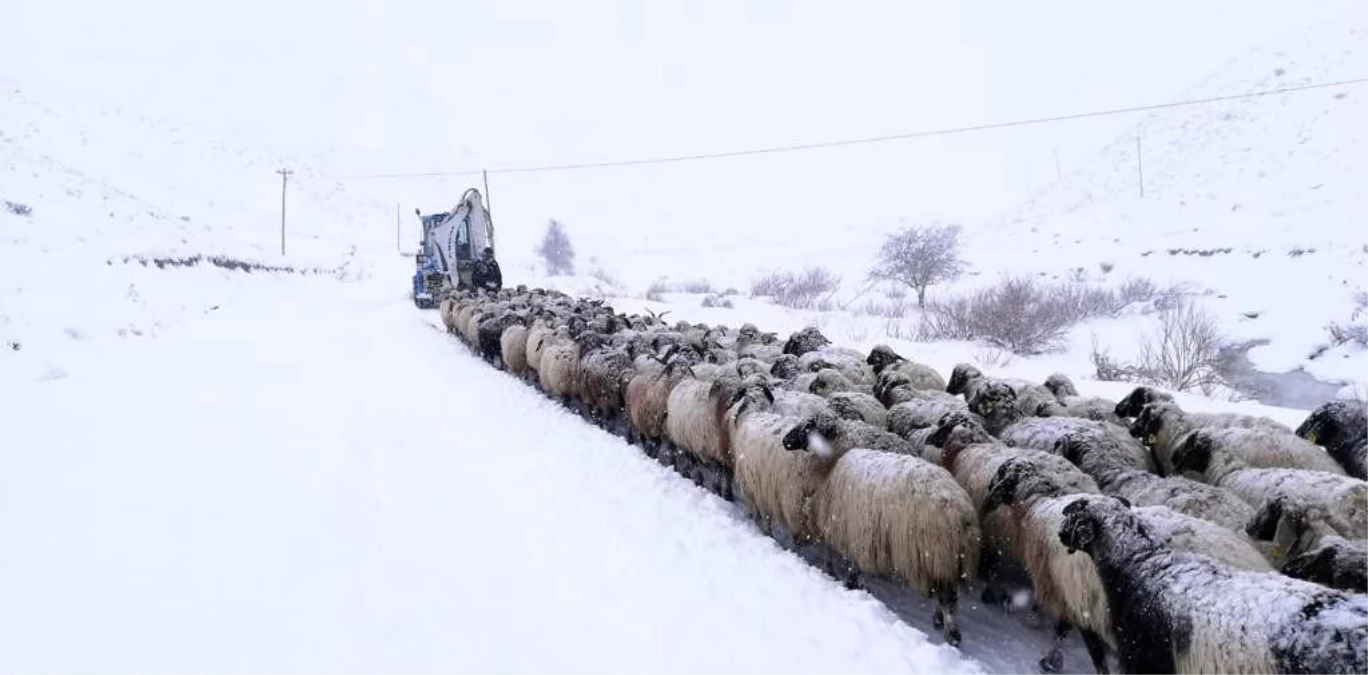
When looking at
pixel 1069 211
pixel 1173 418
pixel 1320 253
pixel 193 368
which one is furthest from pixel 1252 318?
pixel 1069 211

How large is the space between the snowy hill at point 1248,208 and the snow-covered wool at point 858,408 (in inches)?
622

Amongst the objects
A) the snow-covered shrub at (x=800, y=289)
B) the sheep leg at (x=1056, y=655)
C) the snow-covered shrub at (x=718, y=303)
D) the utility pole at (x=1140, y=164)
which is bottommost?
the sheep leg at (x=1056, y=655)

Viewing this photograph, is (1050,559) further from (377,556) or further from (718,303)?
(718,303)

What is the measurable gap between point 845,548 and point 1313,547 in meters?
2.52

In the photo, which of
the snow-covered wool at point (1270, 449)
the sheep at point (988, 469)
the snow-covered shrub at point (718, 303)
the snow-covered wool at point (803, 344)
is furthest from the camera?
the snow-covered shrub at point (718, 303)

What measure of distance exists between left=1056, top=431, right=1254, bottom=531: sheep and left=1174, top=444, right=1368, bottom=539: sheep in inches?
8.2

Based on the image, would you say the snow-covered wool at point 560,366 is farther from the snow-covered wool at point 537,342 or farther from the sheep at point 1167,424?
the sheep at point 1167,424

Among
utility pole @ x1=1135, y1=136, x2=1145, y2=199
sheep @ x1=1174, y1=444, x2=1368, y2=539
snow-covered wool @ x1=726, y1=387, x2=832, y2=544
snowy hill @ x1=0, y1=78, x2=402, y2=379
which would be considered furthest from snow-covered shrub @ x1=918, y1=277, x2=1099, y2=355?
utility pole @ x1=1135, y1=136, x2=1145, y2=199

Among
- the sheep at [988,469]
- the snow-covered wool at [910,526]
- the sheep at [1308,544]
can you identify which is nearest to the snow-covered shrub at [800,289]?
the sheep at [988,469]

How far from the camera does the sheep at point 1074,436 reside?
5.69m

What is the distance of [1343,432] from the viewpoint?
5.82m

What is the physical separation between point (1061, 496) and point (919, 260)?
28472 mm

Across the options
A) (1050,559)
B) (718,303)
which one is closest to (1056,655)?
(1050,559)

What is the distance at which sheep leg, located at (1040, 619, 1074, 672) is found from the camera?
4.16 meters
